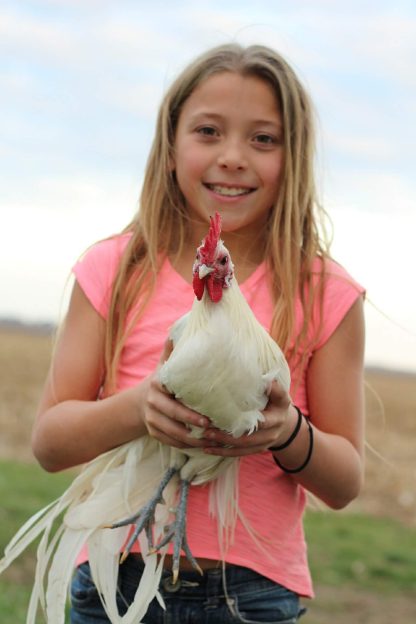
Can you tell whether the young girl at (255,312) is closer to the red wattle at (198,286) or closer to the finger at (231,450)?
the finger at (231,450)

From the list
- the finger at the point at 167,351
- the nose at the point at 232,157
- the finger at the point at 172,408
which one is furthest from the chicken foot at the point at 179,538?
the nose at the point at 232,157

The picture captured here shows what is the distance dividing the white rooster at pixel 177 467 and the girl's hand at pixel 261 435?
3cm

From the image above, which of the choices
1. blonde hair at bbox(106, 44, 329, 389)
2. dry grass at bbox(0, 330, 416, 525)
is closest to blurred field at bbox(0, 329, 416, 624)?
dry grass at bbox(0, 330, 416, 525)

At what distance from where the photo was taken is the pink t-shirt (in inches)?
105

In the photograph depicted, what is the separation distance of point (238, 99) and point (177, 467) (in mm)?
1177

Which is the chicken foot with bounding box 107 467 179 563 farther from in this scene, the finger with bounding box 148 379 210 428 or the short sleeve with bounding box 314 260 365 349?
the short sleeve with bounding box 314 260 365 349

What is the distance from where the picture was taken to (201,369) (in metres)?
2.21

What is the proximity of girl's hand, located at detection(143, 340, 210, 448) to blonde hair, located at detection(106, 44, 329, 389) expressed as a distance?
1.34 ft

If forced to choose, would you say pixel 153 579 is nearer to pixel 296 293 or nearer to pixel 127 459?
pixel 127 459

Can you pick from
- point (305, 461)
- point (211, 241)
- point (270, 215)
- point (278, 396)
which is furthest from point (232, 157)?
point (305, 461)

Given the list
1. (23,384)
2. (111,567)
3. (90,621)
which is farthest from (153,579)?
(23,384)

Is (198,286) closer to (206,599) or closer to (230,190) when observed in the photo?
(230,190)

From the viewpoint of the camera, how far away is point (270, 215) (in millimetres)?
2994

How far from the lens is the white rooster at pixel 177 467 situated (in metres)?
2.25
